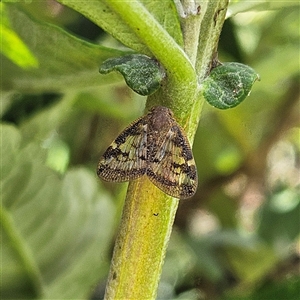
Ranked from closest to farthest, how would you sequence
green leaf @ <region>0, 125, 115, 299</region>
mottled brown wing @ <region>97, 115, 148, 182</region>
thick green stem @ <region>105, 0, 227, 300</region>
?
thick green stem @ <region>105, 0, 227, 300</region>, mottled brown wing @ <region>97, 115, 148, 182</region>, green leaf @ <region>0, 125, 115, 299</region>

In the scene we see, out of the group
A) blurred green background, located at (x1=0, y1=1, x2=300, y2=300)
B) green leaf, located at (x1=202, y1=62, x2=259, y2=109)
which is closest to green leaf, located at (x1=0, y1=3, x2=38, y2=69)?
blurred green background, located at (x1=0, y1=1, x2=300, y2=300)

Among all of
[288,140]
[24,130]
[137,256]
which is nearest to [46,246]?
[24,130]

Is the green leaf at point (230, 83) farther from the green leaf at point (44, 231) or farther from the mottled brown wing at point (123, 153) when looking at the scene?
the green leaf at point (44, 231)

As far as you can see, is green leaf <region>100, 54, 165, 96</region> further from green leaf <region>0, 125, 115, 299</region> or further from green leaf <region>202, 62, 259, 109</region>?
green leaf <region>0, 125, 115, 299</region>

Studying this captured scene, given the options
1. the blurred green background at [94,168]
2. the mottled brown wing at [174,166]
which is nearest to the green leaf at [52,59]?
the blurred green background at [94,168]

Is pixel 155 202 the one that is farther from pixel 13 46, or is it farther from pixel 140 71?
pixel 13 46
